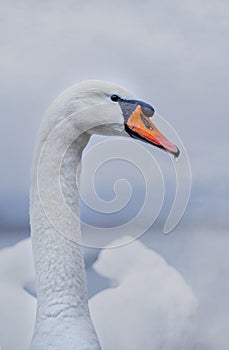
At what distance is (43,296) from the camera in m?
1.64

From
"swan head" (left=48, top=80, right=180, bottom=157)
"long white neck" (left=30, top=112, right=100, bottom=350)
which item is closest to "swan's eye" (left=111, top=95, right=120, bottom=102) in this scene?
"swan head" (left=48, top=80, right=180, bottom=157)

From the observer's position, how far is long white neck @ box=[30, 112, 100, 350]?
5.23 ft

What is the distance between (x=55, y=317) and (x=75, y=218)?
26 centimetres

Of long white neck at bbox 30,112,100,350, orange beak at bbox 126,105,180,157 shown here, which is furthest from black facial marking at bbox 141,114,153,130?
long white neck at bbox 30,112,100,350

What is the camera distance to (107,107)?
1624 mm

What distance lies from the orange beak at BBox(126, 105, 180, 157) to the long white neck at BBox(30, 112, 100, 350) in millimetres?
136

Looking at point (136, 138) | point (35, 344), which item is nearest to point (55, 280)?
point (35, 344)

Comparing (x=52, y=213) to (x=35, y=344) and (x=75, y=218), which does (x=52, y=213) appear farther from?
(x=35, y=344)

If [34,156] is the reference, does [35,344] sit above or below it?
below

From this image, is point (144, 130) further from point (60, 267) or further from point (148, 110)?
point (60, 267)

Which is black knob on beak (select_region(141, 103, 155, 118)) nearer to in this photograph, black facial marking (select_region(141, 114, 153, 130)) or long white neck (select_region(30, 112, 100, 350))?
black facial marking (select_region(141, 114, 153, 130))

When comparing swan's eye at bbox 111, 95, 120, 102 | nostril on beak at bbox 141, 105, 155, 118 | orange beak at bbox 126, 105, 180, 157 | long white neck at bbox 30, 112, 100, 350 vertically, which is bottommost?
long white neck at bbox 30, 112, 100, 350

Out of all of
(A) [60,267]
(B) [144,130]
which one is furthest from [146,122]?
(A) [60,267]

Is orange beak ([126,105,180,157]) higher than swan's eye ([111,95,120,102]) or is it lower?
lower
